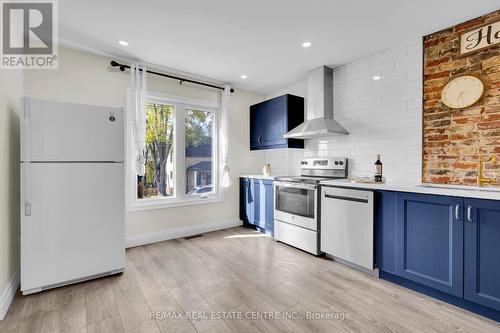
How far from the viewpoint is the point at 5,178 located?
2006 millimetres

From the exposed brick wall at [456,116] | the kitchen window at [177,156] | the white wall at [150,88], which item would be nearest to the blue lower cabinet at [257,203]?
the white wall at [150,88]

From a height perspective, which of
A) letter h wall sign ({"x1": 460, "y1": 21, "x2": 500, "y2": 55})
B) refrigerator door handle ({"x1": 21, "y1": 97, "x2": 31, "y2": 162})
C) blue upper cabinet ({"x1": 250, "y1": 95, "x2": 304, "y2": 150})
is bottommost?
refrigerator door handle ({"x1": 21, "y1": 97, "x2": 31, "y2": 162})

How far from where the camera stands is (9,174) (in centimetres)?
212

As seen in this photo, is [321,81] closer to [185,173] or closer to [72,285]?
[185,173]

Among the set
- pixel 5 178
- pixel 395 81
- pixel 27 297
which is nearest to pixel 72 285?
pixel 27 297

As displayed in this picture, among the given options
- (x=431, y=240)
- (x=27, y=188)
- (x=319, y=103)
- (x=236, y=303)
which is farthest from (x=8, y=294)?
(x=319, y=103)

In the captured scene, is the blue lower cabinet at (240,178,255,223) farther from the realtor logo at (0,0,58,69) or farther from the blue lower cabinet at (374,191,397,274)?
the realtor logo at (0,0,58,69)

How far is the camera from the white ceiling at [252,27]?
6.99 feet

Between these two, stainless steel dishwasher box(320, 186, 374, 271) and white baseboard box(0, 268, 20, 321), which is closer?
white baseboard box(0, 268, 20, 321)

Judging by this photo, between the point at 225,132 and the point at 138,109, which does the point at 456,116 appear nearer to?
the point at 225,132

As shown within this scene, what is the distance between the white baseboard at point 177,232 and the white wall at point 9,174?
4.12 ft

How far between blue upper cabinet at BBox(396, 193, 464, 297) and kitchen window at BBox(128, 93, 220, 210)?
2.85 meters

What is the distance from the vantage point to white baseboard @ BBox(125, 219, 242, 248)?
339cm

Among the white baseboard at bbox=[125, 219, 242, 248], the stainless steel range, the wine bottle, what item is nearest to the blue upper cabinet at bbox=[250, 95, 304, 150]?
the stainless steel range
